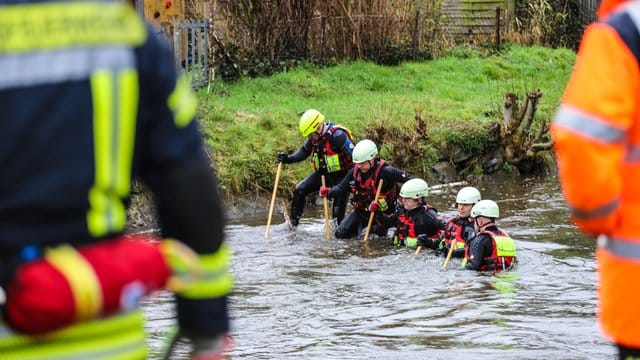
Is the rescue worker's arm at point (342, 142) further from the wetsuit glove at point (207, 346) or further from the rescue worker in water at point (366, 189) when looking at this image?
the wetsuit glove at point (207, 346)

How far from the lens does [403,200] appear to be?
14.1 m

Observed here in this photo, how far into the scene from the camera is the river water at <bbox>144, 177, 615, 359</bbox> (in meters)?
8.98

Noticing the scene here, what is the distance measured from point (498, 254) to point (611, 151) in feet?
30.5

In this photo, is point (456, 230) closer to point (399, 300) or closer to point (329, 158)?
point (399, 300)

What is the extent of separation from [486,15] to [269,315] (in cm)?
2229

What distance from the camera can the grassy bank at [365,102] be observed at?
55.8 feet

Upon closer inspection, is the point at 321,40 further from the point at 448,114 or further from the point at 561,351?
the point at 561,351

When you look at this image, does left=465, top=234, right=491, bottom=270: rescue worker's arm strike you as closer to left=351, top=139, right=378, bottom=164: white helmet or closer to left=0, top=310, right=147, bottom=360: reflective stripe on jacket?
left=351, top=139, right=378, bottom=164: white helmet

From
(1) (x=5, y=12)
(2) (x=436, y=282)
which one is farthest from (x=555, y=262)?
(1) (x=5, y=12)

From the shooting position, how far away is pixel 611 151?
3072 mm

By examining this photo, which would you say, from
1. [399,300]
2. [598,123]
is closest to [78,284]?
[598,123]

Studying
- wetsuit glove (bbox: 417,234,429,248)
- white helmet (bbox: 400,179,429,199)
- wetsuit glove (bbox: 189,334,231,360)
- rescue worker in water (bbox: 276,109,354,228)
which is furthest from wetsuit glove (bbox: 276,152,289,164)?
wetsuit glove (bbox: 189,334,231,360)

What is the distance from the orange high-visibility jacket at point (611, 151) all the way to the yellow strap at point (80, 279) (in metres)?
1.25

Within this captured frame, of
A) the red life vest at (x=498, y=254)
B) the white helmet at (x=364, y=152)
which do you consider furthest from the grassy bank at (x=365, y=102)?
the red life vest at (x=498, y=254)
